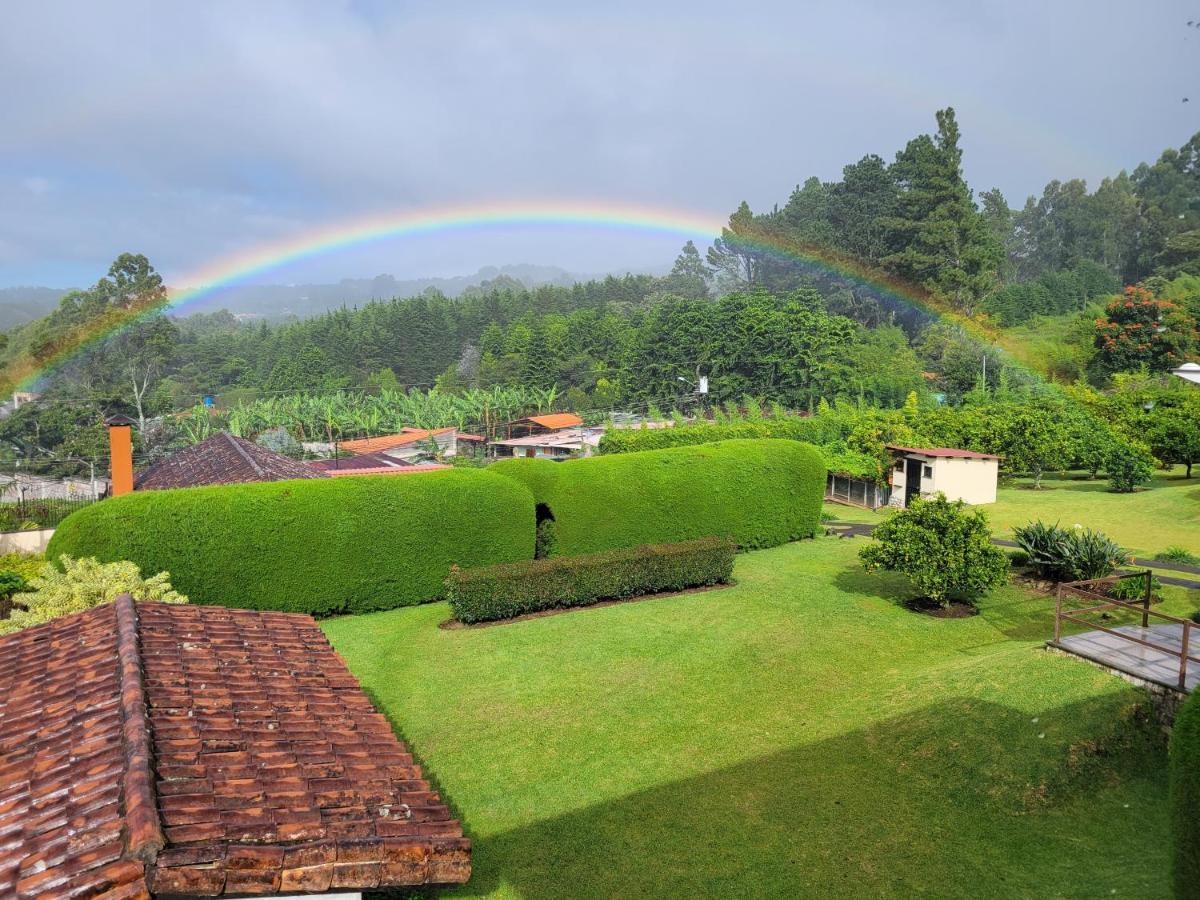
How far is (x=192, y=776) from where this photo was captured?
475 centimetres

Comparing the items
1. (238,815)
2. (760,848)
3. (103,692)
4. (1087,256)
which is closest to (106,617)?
(103,692)

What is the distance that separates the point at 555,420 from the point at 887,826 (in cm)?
5729

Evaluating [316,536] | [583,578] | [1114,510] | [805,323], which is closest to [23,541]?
[316,536]

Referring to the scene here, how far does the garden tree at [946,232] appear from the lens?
58.9 metres

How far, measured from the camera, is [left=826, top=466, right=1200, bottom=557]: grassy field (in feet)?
61.3

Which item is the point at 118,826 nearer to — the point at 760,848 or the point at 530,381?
the point at 760,848

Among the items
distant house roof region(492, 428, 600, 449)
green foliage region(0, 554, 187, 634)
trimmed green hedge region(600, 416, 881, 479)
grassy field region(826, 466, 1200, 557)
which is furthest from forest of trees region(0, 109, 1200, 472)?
green foliage region(0, 554, 187, 634)

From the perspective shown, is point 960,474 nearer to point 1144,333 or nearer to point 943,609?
point 943,609

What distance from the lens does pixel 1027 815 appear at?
7473 millimetres

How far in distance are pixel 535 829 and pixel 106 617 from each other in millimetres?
4396

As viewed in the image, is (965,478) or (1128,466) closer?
(1128,466)

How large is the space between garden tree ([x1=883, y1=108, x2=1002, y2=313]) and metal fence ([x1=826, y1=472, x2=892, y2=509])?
1312 inches

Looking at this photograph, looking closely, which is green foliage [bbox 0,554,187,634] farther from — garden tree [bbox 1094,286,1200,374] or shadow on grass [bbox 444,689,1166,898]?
garden tree [bbox 1094,286,1200,374]

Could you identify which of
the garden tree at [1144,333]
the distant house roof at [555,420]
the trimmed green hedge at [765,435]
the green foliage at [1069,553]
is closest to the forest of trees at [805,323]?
the garden tree at [1144,333]
